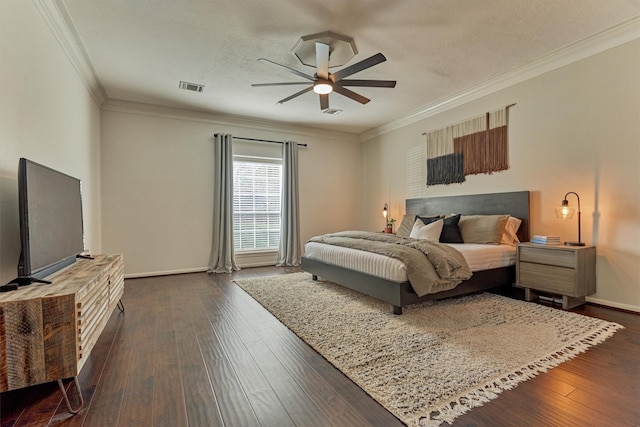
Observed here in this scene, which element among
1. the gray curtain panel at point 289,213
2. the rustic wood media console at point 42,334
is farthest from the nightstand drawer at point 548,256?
the rustic wood media console at point 42,334

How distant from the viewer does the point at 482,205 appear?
4.48 metres

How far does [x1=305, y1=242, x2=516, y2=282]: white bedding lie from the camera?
3033 mm

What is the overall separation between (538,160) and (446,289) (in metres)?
2.19

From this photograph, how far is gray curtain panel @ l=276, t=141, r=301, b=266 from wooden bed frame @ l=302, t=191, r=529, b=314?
1448 mm

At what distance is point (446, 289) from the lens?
124 inches

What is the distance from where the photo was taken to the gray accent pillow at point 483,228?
3918mm

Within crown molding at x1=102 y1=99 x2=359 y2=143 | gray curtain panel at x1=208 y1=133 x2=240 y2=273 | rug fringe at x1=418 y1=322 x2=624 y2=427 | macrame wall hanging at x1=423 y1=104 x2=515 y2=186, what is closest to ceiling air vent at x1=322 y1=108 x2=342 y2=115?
crown molding at x1=102 y1=99 x2=359 y2=143

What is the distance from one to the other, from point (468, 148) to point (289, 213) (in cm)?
339

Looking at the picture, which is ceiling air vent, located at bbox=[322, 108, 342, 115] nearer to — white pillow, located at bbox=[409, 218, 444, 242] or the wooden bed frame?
the wooden bed frame

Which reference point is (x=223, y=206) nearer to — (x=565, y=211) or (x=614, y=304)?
(x=565, y=211)

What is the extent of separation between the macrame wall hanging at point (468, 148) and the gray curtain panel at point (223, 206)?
11.8ft

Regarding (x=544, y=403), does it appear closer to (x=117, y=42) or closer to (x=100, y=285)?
(x=100, y=285)

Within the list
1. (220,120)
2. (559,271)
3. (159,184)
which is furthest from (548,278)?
(159,184)

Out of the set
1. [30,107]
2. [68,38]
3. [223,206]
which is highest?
[68,38]
